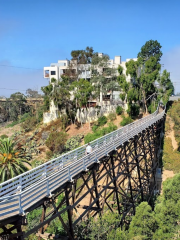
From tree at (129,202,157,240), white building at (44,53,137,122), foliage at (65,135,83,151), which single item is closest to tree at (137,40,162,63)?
white building at (44,53,137,122)

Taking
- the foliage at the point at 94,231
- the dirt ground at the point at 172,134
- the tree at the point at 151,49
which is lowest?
the foliage at the point at 94,231

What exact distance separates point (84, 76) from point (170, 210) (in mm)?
39369

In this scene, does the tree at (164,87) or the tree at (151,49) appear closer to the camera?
the tree at (164,87)

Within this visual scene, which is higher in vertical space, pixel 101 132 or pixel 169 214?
pixel 101 132

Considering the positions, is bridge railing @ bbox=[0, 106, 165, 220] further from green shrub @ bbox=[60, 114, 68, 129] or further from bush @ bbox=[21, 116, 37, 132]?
bush @ bbox=[21, 116, 37, 132]

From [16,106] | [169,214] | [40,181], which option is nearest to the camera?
[40,181]

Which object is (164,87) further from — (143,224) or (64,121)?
(143,224)

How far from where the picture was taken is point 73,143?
120 ft

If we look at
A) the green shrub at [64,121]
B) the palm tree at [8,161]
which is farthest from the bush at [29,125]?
the palm tree at [8,161]

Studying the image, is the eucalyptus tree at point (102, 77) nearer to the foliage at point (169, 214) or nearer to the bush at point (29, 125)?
the bush at point (29, 125)

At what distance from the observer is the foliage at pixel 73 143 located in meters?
36.1

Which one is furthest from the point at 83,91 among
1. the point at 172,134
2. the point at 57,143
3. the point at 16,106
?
the point at 16,106

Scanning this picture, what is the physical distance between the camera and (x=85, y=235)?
457 inches

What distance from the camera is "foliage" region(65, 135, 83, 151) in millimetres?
36094
